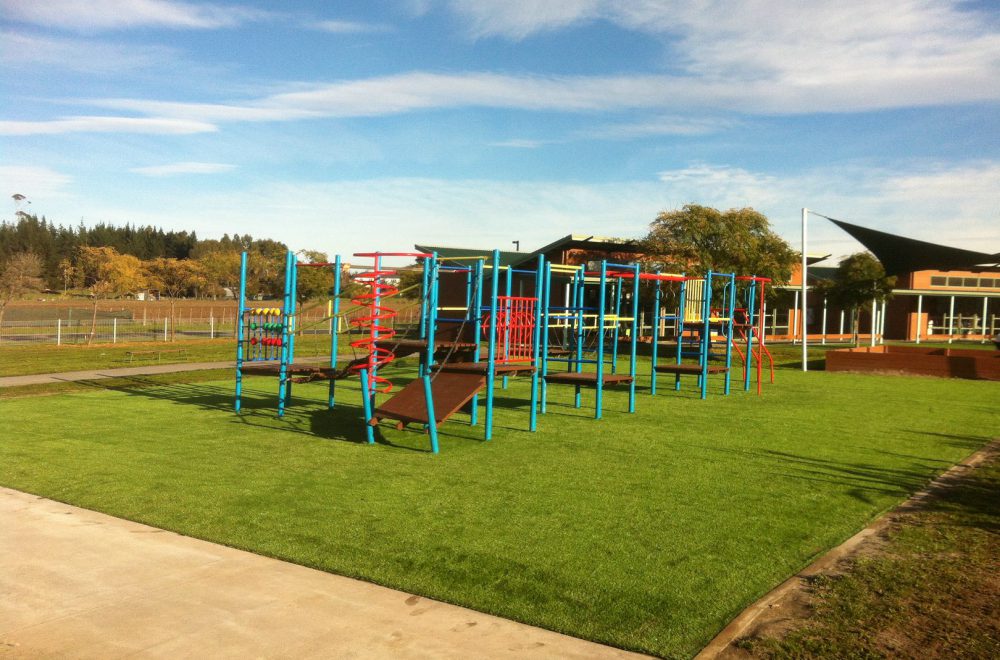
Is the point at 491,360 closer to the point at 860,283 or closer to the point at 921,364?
the point at 921,364

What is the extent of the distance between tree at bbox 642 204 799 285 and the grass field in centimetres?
1595

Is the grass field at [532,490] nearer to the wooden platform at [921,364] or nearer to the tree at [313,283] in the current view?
the wooden platform at [921,364]

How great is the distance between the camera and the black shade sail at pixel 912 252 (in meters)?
16.9

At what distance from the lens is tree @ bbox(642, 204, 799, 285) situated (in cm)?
2769

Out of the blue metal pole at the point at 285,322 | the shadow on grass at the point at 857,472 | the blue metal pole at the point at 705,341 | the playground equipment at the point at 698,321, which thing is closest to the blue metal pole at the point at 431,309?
the blue metal pole at the point at 285,322

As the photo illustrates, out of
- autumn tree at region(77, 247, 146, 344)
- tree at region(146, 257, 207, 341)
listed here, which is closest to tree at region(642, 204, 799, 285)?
autumn tree at region(77, 247, 146, 344)

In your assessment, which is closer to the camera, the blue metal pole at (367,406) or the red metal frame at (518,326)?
the blue metal pole at (367,406)

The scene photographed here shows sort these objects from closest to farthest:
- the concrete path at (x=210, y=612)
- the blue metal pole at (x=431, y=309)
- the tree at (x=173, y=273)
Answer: the concrete path at (x=210, y=612)
the blue metal pole at (x=431, y=309)
the tree at (x=173, y=273)

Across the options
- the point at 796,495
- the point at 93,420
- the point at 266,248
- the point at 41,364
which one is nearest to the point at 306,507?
the point at 796,495

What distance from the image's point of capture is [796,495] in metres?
6.68

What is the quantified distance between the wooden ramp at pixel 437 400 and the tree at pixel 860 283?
26992 mm

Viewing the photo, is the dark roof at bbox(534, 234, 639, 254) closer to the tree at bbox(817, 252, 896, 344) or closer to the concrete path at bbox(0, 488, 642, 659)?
the tree at bbox(817, 252, 896, 344)

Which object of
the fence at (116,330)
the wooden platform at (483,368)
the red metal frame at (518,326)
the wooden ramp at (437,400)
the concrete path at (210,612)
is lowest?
the concrete path at (210,612)

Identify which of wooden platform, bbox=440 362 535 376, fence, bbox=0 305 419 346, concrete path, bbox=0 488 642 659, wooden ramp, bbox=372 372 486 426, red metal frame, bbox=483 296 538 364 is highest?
red metal frame, bbox=483 296 538 364
